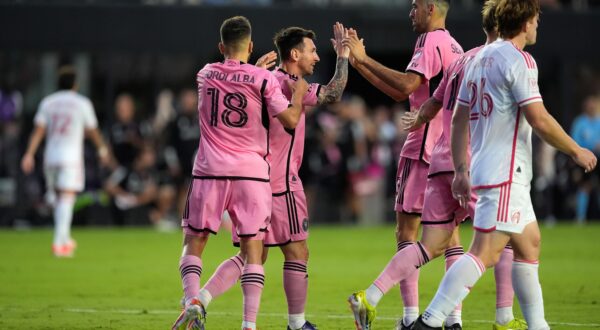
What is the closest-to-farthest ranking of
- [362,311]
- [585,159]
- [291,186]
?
[585,159]
[362,311]
[291,186]

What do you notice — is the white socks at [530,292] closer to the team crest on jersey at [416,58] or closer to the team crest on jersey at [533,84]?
the team crest on jersey at [533,84]

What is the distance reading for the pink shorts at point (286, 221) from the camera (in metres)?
9.09

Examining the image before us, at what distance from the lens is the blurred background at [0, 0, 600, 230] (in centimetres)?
2462

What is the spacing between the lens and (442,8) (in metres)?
9.37

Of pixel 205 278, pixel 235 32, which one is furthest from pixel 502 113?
pixel 205 278

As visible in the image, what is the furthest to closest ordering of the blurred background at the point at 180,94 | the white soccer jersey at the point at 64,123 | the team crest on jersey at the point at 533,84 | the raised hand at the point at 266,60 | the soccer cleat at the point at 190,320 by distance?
1. the blurred background at the point at 180,94
2. the white soccer jersey at the point at 64,123
3. the raised hand at the point at 266,60
4. the soccer cleat at the point at 190,320
5. the team crest on jersey at the point at 533,84

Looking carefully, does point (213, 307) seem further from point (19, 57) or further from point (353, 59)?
point (19, 57)

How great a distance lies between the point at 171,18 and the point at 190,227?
60.9ft

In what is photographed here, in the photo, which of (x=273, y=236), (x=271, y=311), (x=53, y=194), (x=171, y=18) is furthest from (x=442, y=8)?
(x=171, y=18)

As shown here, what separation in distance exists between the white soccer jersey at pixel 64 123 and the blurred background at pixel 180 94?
6088 millimetres

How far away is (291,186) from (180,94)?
725 inches

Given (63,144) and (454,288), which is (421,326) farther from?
(63,144)

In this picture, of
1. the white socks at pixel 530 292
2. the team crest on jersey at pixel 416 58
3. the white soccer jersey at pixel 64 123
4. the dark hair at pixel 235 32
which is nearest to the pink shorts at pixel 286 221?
the dark hair at pixel 235 32

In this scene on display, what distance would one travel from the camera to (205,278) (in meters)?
14.0
